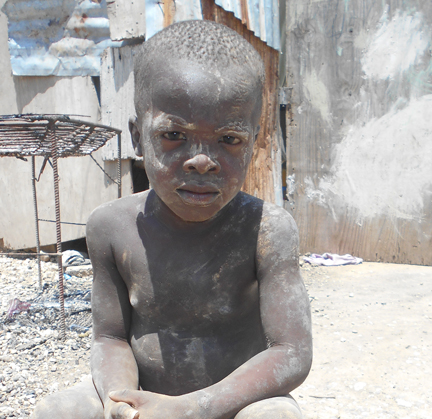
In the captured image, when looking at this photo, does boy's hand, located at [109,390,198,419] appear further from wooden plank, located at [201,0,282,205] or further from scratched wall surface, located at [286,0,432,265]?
scratched wall surface, located at [286,0,432,265]

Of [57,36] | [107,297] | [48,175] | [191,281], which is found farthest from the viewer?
[48,175]

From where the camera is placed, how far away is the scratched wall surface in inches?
179

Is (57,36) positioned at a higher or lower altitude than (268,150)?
higher

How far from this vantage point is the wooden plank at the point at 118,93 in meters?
5.00

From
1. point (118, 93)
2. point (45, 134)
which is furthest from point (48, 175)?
point (45, 134)

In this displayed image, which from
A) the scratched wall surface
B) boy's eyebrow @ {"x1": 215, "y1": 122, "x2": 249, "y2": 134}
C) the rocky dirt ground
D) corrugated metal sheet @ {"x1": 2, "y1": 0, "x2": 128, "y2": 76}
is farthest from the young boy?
corrugated metal sheet @ {"x1": 2, "y1": 0, "x2": 128, "y2": 76}

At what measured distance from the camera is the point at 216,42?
1.32 metres

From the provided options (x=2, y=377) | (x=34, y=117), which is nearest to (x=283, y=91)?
(x=34, y=117)

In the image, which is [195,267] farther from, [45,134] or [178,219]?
[45,134]

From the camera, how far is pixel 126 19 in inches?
190

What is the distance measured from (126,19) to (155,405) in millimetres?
4527

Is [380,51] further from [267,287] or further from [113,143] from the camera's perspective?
[267,287]

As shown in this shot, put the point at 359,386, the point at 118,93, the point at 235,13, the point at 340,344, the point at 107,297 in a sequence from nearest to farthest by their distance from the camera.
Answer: the point at 107,297, the point at 359,386, the point at 340,344, the point at 235,13, the point at 118,93

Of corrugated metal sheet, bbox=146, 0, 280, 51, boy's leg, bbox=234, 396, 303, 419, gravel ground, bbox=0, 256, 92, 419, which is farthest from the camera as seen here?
corrugated metal sheet, bbox=146, 0, 280, 51
